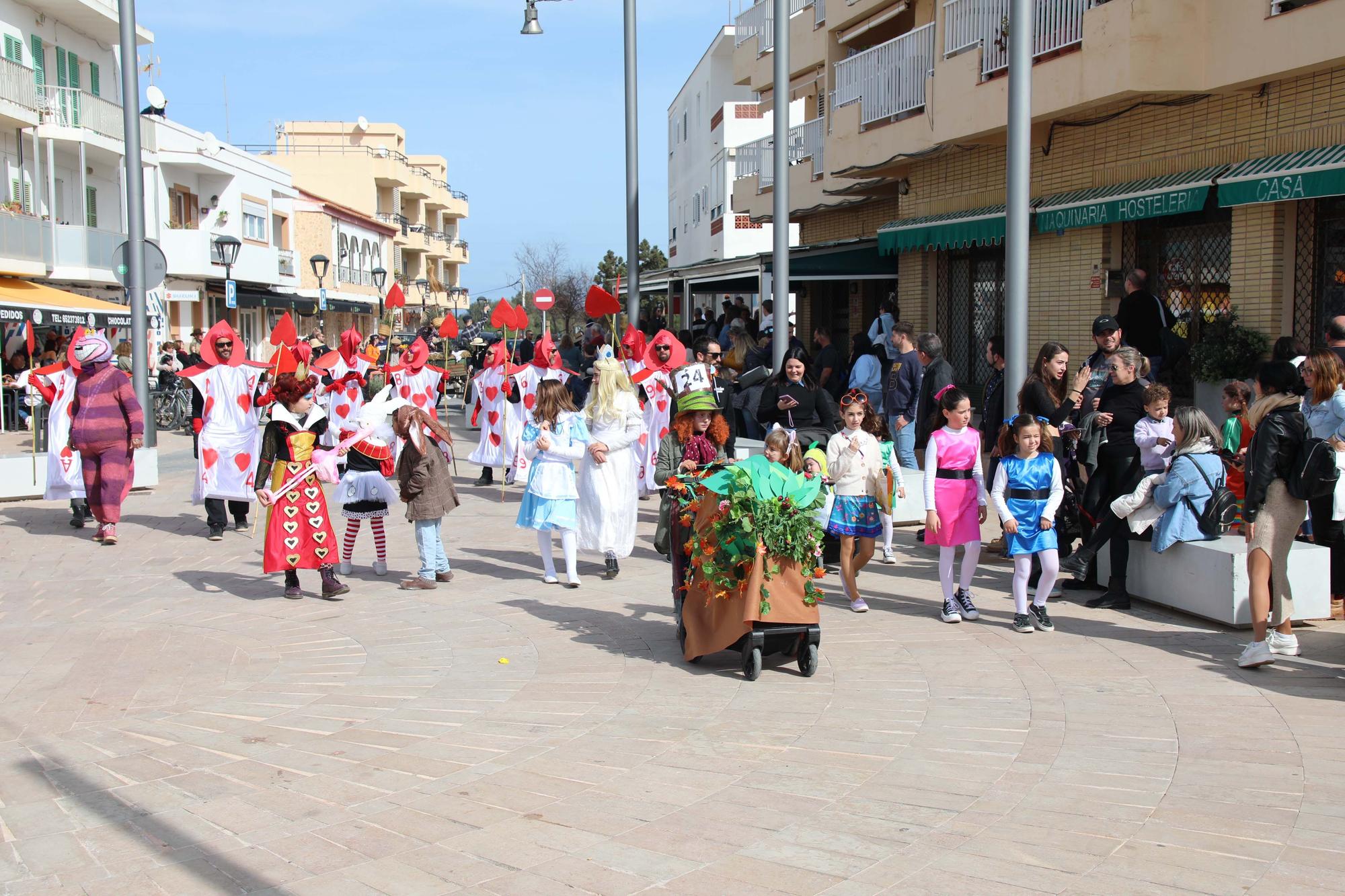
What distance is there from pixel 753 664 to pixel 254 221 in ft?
143

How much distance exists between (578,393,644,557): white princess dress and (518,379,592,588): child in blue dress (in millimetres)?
80

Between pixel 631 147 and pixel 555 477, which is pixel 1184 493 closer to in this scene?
pixel 555 477

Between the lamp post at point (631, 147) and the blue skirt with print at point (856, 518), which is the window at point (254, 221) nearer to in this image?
the lamp post at point (631, 147)

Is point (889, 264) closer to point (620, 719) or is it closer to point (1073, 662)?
point (1073, 662)

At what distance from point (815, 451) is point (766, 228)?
3790 cm

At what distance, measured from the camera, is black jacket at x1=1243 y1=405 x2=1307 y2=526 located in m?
6.90

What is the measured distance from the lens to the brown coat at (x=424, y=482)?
9.48m

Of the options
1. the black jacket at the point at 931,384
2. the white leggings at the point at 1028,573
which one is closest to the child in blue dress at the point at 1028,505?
the white leggings at the point at 1028,573

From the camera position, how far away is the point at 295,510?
30.0 ft

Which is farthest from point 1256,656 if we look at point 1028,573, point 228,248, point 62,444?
point 228,248

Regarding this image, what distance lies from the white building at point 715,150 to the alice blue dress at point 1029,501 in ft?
103

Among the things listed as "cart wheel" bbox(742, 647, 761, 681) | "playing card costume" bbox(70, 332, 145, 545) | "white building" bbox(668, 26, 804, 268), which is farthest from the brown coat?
"white building" bbox(668, 26, 804, 268)

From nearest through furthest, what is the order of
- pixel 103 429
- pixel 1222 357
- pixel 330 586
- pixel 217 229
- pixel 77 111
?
pixel 330 586 → pixel 103 429 → pixel 1222 357 → pixel 77 111 → pixel 217 229

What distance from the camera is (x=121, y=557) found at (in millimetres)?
11250
